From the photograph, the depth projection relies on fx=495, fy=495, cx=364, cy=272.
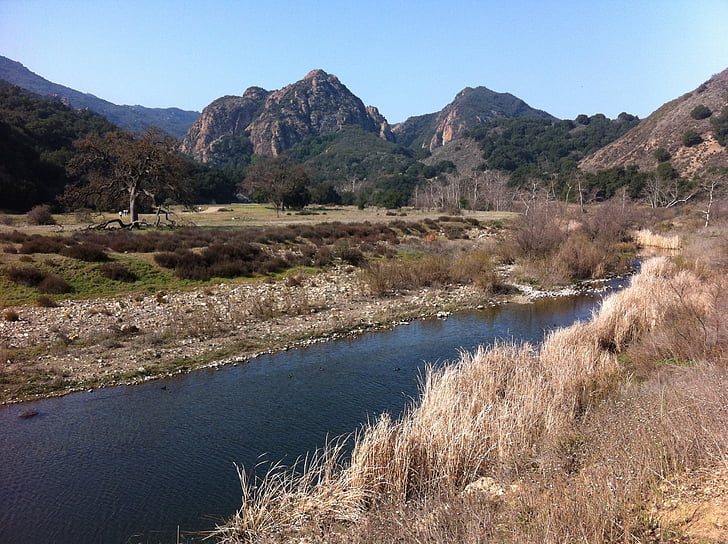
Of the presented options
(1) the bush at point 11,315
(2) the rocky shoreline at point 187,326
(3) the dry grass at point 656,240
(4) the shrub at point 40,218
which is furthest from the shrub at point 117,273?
(3) the dry grass at point 656,240

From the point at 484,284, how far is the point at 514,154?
121449 mm

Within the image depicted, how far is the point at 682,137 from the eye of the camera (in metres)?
82.0

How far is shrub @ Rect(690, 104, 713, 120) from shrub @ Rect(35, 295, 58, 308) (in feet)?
330

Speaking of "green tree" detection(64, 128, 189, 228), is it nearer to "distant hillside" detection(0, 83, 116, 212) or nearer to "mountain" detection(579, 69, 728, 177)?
"distant hillside" detection(0, 83, 116, 212)

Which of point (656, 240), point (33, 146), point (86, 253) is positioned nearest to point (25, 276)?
point (86, 253)

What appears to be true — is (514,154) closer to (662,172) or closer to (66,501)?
(662,172)

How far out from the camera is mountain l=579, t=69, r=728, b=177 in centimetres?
7538

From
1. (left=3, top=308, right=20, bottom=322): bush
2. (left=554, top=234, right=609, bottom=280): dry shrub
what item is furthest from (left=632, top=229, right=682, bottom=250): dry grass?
(left=3, top=308, right=20, bottom=322): bush

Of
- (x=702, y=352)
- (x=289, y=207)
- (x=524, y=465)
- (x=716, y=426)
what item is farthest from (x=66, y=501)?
(x=289, y=207)

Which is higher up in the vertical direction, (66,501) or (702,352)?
(702,352)

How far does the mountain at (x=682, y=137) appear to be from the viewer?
2968 inches

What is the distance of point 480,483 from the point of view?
24.1 feet

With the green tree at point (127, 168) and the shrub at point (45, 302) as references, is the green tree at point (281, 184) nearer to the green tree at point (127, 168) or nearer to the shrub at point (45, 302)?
the green tree at point (127, 168)

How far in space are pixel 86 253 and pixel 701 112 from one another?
98.1 m
